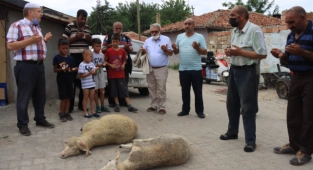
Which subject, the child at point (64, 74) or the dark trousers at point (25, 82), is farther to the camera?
the child at point (64, 74)

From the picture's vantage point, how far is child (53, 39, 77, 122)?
609 centimetres

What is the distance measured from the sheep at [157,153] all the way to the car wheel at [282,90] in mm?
6102

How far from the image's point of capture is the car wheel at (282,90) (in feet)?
30.2

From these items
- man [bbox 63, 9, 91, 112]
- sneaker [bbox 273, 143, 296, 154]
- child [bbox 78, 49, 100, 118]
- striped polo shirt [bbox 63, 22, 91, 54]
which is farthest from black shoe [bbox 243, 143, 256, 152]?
striped polo shirt [bbox 63, 22, 91, 54]

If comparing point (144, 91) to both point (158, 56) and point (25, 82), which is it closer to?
point (158, 56)

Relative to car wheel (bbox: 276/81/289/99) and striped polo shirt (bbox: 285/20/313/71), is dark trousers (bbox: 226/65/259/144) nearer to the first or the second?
striped polo shirt (bbox: 285/20/313/71)

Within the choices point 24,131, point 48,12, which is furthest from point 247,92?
point 48,12

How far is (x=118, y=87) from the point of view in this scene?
7.23m

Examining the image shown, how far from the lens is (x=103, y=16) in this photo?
3409cm

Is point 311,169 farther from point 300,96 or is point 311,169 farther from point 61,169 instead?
point 61,169

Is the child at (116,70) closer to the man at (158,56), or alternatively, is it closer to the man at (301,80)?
the man at (158,56)

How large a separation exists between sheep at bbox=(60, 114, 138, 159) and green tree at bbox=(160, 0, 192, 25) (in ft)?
132

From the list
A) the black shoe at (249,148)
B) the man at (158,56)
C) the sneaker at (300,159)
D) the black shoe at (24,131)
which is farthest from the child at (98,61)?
the sneaker at (300,159)

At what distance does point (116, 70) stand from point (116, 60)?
24cm
